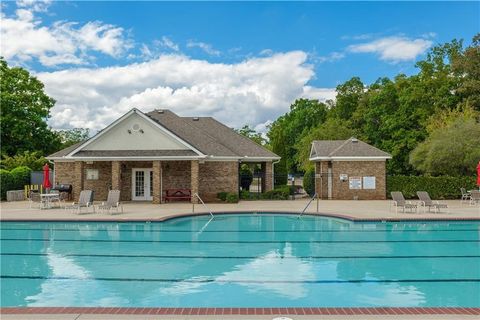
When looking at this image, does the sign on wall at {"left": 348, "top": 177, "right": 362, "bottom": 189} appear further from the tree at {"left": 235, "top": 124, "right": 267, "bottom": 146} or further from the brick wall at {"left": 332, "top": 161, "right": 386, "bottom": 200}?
the tree at {"left": 235, "top": 124, "right": 267, "bottom": 146}

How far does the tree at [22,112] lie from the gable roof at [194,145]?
42.5 ft

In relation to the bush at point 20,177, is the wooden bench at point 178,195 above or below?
below

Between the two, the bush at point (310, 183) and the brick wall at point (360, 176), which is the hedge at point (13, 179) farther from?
A: the brick wall at point (360, 176)

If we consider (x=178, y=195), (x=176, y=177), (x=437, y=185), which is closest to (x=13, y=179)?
(x=176, y=177)

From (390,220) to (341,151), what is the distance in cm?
1285

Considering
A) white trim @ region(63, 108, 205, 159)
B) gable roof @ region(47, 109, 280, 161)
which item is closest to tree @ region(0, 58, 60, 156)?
gable roof @ region(47, 109, 280, 161)

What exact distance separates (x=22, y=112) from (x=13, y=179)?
13.9m

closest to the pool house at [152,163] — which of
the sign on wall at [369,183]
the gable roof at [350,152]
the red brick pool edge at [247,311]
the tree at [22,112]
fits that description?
the gable roof at [350,152]

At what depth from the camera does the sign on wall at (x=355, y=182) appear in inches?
1164

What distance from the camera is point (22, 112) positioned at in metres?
41.5

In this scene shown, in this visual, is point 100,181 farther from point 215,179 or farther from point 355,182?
point 355,182

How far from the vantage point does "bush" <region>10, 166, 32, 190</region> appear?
30.1m
